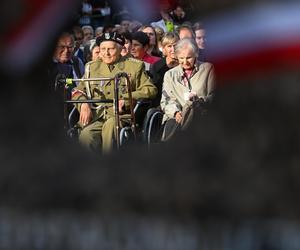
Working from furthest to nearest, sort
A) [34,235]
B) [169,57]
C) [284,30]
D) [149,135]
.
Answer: [169,57] < [149,135] < [34,235] < [284,30]

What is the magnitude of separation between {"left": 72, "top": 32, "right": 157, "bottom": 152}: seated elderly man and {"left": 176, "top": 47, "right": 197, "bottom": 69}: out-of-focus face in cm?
26

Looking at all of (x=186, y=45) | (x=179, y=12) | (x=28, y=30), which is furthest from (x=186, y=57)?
(x=28, y=30)

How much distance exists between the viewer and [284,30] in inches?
69.3

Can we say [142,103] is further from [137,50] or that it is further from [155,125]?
[137,50]

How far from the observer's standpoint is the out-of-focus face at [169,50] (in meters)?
4.13

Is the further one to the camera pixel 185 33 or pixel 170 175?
pixel 185 33

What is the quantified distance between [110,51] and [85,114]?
13.3 inches

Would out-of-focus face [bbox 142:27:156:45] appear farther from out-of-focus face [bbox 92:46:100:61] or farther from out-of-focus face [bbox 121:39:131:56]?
out-of-focus face [bbox 92:46:100:61]

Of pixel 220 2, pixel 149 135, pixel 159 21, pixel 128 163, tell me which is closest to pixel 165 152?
pixel 128 163

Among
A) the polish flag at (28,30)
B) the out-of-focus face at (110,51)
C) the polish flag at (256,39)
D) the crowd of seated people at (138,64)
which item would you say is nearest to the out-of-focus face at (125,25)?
the crowd of seated people at (138,64)

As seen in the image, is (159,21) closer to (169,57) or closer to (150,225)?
(169,57)

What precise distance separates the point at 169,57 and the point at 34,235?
2.22m

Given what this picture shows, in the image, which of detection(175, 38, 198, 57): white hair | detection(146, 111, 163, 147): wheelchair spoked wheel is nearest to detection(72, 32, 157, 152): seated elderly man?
detection(146, 111, 163, 147): wheelchair spoked wheel

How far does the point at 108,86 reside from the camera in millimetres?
3963
